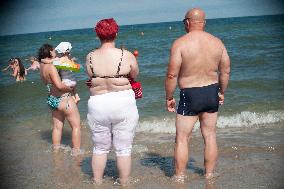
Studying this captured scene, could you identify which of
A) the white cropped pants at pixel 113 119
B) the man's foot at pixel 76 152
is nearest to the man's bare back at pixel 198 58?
the white cropped pants at pixel 113 119

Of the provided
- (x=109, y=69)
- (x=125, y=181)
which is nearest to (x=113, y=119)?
(x=109, y=69)

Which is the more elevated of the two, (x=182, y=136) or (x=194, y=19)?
(x=194, y=19)

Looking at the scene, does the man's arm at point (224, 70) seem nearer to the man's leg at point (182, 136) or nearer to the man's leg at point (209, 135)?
the man's leg at point (209, 135)

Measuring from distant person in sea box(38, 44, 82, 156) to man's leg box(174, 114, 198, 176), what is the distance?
2.04 m

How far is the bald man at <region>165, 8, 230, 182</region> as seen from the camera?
425 cm

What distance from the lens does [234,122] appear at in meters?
7.93

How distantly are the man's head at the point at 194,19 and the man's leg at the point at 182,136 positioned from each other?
101 centimetres

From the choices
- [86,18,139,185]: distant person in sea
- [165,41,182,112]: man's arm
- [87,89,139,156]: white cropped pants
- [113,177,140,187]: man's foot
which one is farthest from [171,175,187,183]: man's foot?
[165,41,182,112]: man's arm

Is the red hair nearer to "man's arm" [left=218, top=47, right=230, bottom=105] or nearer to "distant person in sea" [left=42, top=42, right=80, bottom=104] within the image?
"man's arm" [left=218, top=47, right=230, bottom=105]

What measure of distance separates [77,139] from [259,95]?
19.7 feet

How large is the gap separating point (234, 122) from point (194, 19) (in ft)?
13.4

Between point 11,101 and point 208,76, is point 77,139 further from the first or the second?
point 11,101

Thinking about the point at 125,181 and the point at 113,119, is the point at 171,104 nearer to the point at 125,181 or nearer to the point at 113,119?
the point at 113,119

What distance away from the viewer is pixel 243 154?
5621mm
